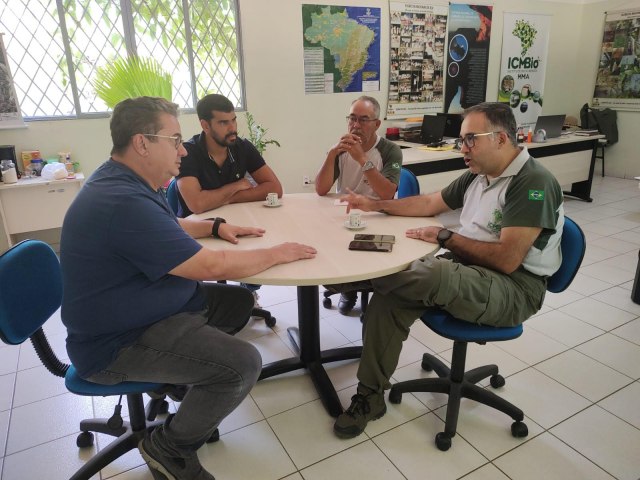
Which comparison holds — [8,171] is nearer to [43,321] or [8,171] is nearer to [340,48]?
[43,321]

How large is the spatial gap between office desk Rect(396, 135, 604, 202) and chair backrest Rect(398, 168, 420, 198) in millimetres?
1325

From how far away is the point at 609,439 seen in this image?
173cm

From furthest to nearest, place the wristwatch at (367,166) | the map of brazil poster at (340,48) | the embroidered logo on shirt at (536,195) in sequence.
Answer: the map of brazil poster at (340,48) < the wristwatch at (367,166) < the embroidered logo on shirt at (536,195)

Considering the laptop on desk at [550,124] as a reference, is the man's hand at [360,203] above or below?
below

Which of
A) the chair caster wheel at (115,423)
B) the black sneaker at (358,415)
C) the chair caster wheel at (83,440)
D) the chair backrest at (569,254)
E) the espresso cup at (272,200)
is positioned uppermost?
the espresso cup at (272,200)

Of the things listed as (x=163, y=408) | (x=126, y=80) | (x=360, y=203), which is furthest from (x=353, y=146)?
(x=126, y=80)

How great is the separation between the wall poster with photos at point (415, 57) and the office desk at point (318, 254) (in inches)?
125

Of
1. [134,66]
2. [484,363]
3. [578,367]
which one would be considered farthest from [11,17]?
[578,367]

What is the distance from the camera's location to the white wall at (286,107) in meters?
3.66

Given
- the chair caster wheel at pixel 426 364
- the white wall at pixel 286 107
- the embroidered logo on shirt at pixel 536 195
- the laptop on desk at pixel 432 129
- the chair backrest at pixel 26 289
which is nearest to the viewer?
the chair backrest at pixel 26 289

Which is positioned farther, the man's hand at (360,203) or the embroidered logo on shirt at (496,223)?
the man's hand at (360,203)

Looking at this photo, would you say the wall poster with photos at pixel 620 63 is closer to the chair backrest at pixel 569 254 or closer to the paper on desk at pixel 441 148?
the paper on desk at pixel 441 148

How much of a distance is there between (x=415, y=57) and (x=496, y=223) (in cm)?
403

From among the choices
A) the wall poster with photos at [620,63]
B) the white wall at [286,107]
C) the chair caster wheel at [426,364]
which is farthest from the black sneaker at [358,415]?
the wall poster with photos at [620,63]
